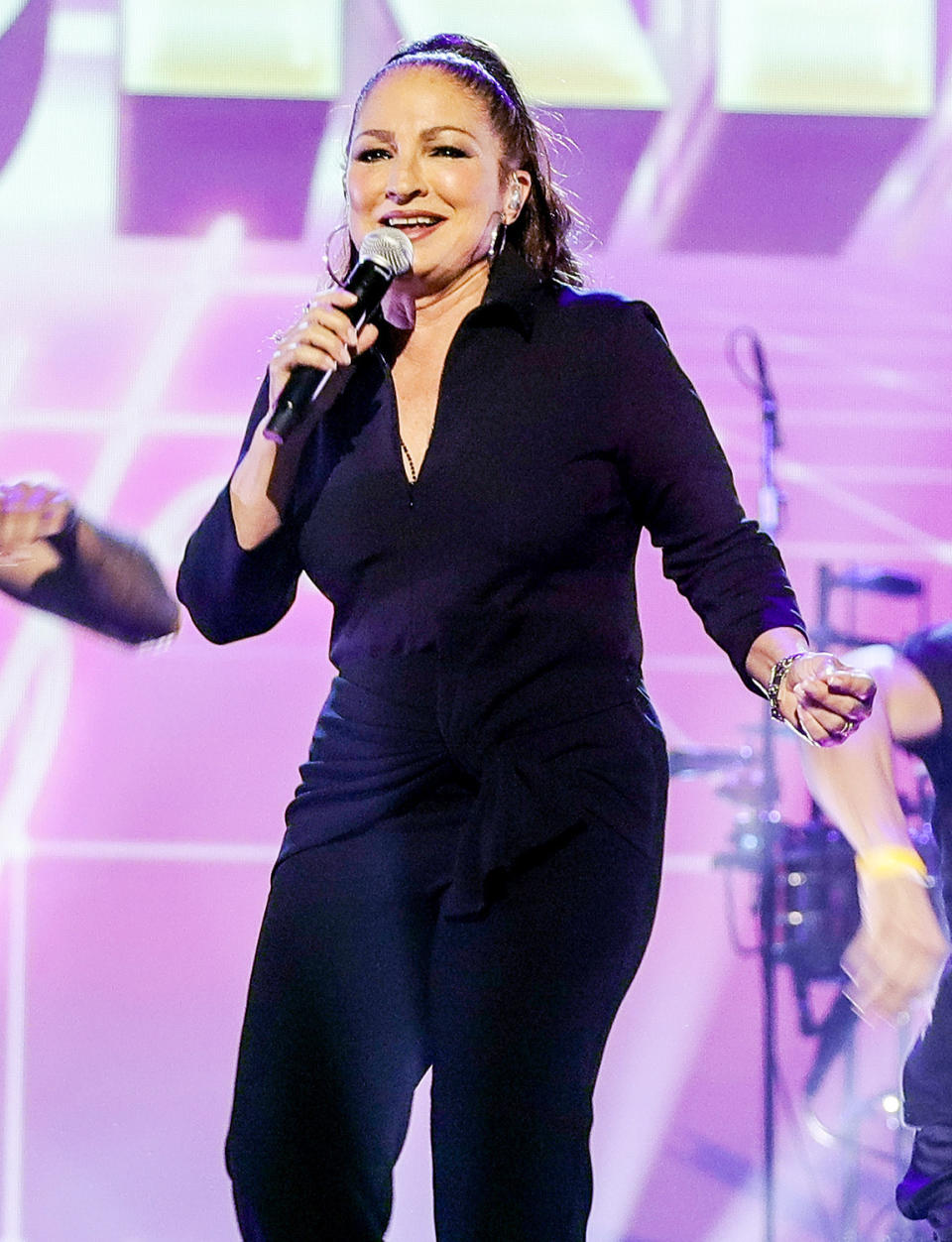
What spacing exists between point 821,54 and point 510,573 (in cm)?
278

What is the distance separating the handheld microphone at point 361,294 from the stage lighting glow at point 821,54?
7.92 ft

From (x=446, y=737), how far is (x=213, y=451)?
8.45ft

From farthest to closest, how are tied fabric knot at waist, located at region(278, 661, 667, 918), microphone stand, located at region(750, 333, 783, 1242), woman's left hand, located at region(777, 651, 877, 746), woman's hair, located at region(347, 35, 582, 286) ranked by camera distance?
microphone stand, located at region(750, 333, 783, 1242)
woman's hair, located at region(347, 35, 582, 286)
tied fabric knot at waist, located at region(278, 661, 667, 918)
woman's left hand, located at region(777, 651, 877, 746)

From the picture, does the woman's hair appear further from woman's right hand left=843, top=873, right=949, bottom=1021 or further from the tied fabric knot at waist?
woman's right hand left=843, top=873, right=949, bottom=1021

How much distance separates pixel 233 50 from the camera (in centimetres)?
421

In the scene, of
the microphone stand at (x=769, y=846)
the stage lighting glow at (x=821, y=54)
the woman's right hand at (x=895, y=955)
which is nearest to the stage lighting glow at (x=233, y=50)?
the stage lighting glow at (x=821, y=54)

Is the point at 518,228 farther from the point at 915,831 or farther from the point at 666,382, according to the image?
the point at 915,831

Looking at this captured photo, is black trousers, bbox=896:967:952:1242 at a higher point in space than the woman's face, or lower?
lower

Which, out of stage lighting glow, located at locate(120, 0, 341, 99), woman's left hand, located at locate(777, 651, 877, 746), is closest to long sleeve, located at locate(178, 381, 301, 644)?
woman's left hand, located at locate(777, 651, 877, 746)

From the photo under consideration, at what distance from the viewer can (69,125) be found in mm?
4312

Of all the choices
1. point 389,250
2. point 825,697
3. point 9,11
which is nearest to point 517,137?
point 389,250

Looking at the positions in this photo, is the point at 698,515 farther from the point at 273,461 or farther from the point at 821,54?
the point at 821,54

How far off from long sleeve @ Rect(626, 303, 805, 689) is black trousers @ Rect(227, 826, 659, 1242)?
0.33 metres

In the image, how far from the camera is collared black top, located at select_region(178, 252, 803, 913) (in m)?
2.01
